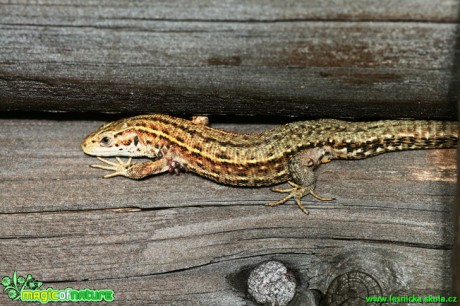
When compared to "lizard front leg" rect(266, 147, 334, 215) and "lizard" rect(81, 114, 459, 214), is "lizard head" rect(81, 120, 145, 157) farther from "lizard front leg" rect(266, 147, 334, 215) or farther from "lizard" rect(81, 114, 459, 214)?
"lizard front leg" rect(266, 147, 334, 215)

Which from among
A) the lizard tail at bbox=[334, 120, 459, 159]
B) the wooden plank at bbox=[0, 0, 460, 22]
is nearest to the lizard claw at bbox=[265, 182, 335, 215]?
the lizard tail at bbox=[334, 120, 459, 159]

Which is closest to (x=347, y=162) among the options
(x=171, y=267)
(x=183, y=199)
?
(x=183, y=199)

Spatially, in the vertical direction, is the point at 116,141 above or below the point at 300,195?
above

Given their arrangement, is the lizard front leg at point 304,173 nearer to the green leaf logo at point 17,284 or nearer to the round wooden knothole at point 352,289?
the round wooden knothole at point 352,289

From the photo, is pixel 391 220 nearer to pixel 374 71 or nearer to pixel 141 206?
pixel 374 71

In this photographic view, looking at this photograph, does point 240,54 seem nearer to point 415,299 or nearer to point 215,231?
point 215,231

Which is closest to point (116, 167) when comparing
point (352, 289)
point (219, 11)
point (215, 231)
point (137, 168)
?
point (137, 168)

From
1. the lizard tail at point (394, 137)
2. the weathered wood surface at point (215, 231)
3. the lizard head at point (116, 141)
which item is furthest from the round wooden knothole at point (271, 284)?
the lizard head at point (116, 141)
